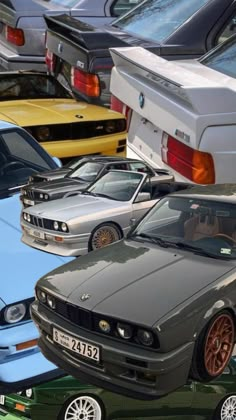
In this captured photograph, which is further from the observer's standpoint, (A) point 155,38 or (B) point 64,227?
(A) point 155,38

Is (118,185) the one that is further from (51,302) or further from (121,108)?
(121,108)

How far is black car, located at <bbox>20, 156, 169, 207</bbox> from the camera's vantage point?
17.3 ft

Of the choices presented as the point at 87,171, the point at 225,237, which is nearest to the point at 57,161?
the point at 87,171

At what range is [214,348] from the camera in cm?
360

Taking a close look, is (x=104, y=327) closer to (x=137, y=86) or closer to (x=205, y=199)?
(x=205, y=199)

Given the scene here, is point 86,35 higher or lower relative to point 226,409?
higher

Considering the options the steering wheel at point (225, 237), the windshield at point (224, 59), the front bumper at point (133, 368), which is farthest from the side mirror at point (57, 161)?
the front bumper at point (133, 368)

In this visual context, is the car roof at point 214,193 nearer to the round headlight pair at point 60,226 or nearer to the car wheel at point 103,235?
the car wheel at point 103,235

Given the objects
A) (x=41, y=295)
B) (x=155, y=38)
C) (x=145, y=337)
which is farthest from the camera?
(x=155, y=38)

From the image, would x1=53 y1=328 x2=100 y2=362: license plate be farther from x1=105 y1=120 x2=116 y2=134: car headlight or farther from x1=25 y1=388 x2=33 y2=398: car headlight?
x1=105 y1=120 x2=116 y2=134: car headlight

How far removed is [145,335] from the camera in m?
3.34


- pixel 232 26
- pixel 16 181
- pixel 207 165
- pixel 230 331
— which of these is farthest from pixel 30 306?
pixel 232 26

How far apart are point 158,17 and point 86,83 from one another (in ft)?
3.98

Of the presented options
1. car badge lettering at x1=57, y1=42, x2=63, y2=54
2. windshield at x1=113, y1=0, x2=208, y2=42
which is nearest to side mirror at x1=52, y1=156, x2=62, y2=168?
windshield at x1=113, y1=0, x2=208, y2=42
